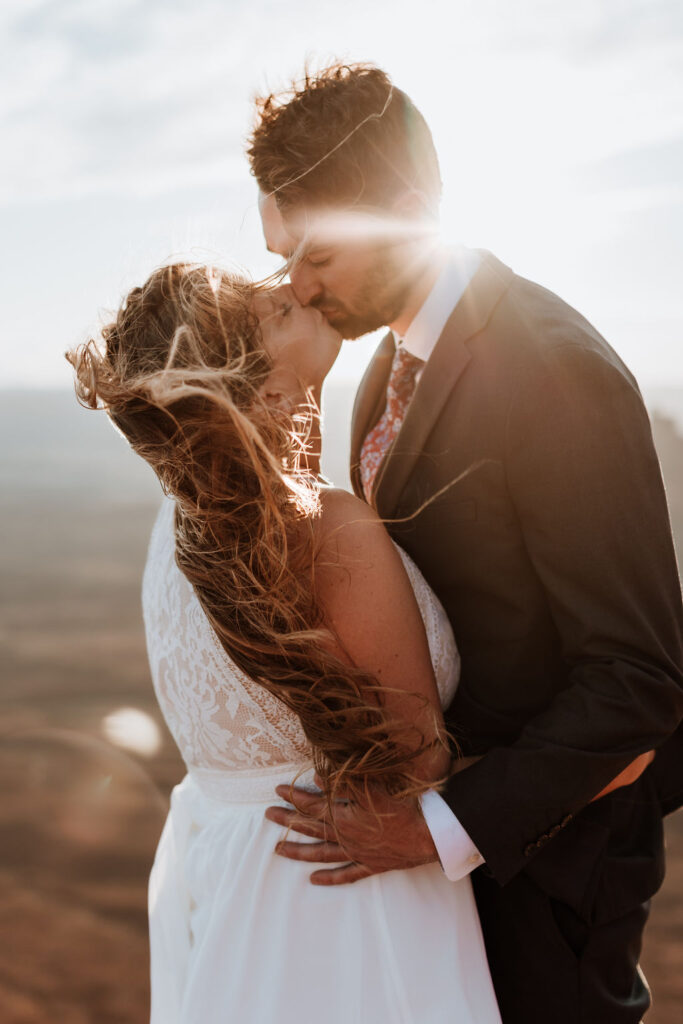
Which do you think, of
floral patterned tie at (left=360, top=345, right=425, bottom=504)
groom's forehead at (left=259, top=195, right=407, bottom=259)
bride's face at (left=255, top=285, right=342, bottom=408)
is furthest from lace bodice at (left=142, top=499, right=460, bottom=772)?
groom's forehead at (left=259, top=195, right=407, bottom=259)

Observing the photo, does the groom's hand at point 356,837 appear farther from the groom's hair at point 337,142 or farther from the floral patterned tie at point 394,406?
the groom's hair at point 337,142

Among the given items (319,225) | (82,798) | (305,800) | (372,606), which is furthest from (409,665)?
(82,798)

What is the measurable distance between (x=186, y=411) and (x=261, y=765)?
0.75 meters

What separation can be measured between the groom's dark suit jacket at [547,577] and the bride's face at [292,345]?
0.25m

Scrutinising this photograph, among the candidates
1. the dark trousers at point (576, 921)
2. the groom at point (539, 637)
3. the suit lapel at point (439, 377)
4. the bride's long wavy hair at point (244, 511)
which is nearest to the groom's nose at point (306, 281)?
the groom at point (539, 637)

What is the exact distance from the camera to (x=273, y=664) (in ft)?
5.19

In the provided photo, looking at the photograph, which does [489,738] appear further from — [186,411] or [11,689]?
[11,689]

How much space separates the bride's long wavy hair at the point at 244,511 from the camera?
60.2 inches

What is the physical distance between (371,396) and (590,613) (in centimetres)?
120

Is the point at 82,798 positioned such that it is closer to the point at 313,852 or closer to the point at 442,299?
the point at 313,852

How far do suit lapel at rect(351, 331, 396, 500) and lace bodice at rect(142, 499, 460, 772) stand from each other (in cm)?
91

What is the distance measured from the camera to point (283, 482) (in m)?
1.53

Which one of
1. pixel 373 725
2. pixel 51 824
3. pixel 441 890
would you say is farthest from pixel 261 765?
pixel 51 824

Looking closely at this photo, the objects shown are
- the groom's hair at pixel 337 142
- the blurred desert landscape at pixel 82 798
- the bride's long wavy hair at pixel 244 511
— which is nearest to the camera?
the bride's long wavy hair at pixel 244 511
